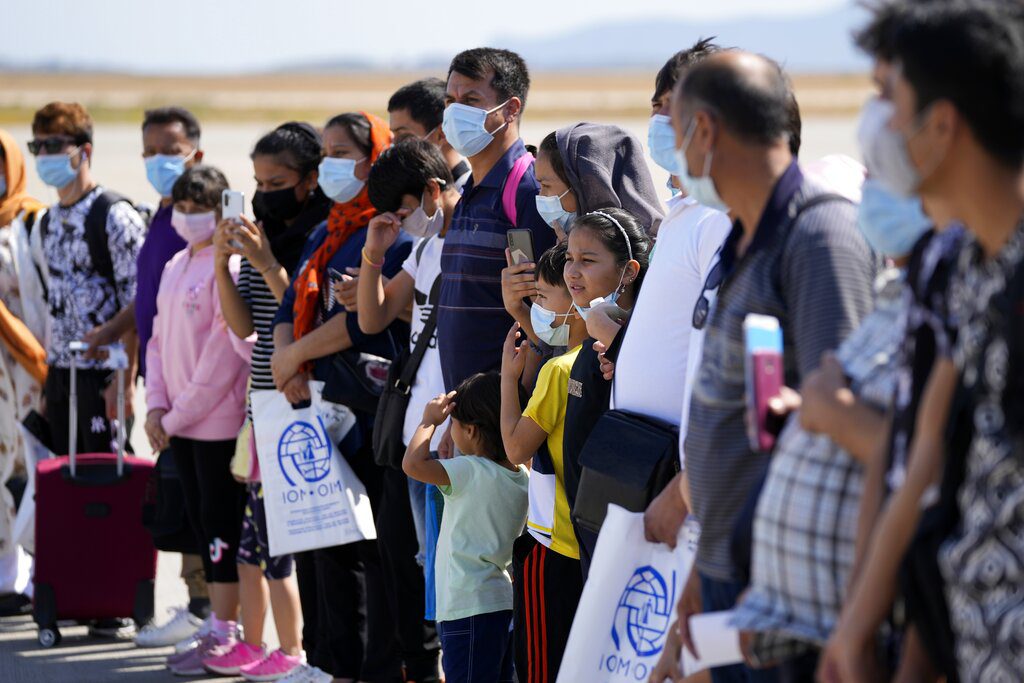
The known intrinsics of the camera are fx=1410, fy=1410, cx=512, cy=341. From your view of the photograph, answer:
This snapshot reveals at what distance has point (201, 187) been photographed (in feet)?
20.3

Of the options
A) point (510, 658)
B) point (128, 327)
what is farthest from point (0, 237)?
point (510, 658)

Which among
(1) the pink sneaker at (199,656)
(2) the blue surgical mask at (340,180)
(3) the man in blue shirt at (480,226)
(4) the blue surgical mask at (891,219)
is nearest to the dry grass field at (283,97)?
(1) the pink sneaker at (199,656)

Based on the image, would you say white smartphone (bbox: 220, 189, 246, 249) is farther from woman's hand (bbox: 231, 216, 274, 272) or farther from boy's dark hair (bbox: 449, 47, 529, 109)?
boy's dark hair (bbox: 449, 47, 529, 109)

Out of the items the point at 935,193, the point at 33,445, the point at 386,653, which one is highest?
the point at 935,193

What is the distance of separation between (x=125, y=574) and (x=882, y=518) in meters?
4.97

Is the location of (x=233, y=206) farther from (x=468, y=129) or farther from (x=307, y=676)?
(x=307, y=676)

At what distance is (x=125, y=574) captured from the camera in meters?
6.55

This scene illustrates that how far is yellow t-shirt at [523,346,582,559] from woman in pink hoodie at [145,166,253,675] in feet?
7.13

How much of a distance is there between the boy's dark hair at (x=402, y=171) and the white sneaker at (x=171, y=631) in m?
2.46

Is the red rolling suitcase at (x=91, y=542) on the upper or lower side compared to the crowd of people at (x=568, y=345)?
lower

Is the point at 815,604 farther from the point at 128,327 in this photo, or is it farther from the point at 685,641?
the point at 128,327

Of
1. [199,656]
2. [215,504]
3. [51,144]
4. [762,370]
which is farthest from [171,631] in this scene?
[762,370]

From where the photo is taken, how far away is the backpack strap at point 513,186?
4820 millimetres

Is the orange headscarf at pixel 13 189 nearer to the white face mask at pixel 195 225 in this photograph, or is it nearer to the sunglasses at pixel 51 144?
the sunglasses at pixel 51 144
